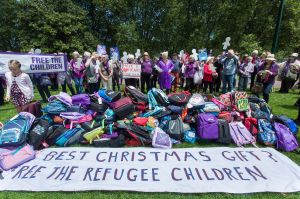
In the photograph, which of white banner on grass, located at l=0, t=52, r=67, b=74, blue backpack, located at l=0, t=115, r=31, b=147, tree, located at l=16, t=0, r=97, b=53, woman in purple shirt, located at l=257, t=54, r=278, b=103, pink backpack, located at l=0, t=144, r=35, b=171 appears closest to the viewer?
pink backpack, located at l=0, t=144, r=35, b=171

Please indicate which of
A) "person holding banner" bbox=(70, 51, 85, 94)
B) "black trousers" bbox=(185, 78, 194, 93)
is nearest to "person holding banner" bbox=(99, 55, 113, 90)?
"person holding banner" bbox=(70, 51, 85, 94)

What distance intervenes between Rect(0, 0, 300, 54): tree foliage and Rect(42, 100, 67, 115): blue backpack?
1982 cm

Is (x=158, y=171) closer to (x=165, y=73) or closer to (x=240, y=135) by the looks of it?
(x=240, y=135)

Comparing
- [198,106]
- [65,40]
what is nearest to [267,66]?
[198,106]

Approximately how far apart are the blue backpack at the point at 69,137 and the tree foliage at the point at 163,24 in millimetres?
20455

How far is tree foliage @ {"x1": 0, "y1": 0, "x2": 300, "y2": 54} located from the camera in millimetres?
25938

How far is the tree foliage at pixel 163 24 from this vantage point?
25938 mm

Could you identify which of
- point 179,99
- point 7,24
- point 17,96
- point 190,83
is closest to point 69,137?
point 17,96

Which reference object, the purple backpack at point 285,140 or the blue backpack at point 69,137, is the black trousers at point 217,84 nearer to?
the purple backpack at point 285,140

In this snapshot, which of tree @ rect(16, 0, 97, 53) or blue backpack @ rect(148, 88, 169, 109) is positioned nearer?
blue backpack @ rect(148, 88, 169, 109)

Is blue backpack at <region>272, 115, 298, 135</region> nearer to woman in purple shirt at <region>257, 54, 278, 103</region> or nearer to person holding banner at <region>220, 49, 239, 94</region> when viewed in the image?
woman in purple shirt at <region>257, 54, 278, 103</region>

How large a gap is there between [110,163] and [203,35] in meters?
25.4

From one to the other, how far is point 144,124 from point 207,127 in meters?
1.44

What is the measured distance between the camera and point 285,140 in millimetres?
5602
